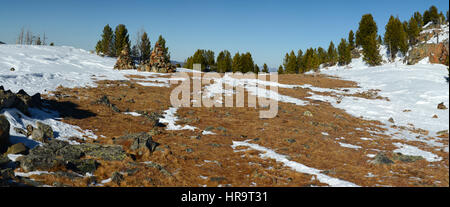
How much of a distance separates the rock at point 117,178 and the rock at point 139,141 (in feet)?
9.18

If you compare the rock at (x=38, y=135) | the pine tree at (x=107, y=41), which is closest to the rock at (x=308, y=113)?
the rock at (x=38, y=135)

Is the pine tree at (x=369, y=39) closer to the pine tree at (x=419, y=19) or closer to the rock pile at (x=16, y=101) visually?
the pine tree at (x=419, y=19)

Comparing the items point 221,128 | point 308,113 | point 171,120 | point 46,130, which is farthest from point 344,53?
point 46,130

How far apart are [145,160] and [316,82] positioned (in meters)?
39.2

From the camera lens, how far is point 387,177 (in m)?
8.63

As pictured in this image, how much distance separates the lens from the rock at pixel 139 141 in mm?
11877

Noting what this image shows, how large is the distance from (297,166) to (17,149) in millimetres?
11244

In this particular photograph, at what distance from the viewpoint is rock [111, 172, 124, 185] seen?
873 centimetres

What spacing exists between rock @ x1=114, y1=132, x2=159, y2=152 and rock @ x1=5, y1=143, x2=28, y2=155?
144 inches

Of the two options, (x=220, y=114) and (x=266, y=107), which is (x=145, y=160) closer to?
(x=220, y=114)

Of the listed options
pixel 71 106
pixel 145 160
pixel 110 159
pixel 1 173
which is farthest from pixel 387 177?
pixel 71 106

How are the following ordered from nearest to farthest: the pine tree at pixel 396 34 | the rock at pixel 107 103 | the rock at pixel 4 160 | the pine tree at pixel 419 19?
1. the rock at pixel 4 160
2. the rock at pixel 107 103
3. the pine tree at pixel 396 34
4. the pine tree at pixel 419 19

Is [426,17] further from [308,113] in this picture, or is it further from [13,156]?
[13,156]

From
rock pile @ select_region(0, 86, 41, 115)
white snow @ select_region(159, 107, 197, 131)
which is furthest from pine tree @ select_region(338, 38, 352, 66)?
rock pile @ select_region(0, 86, 41, 115)
